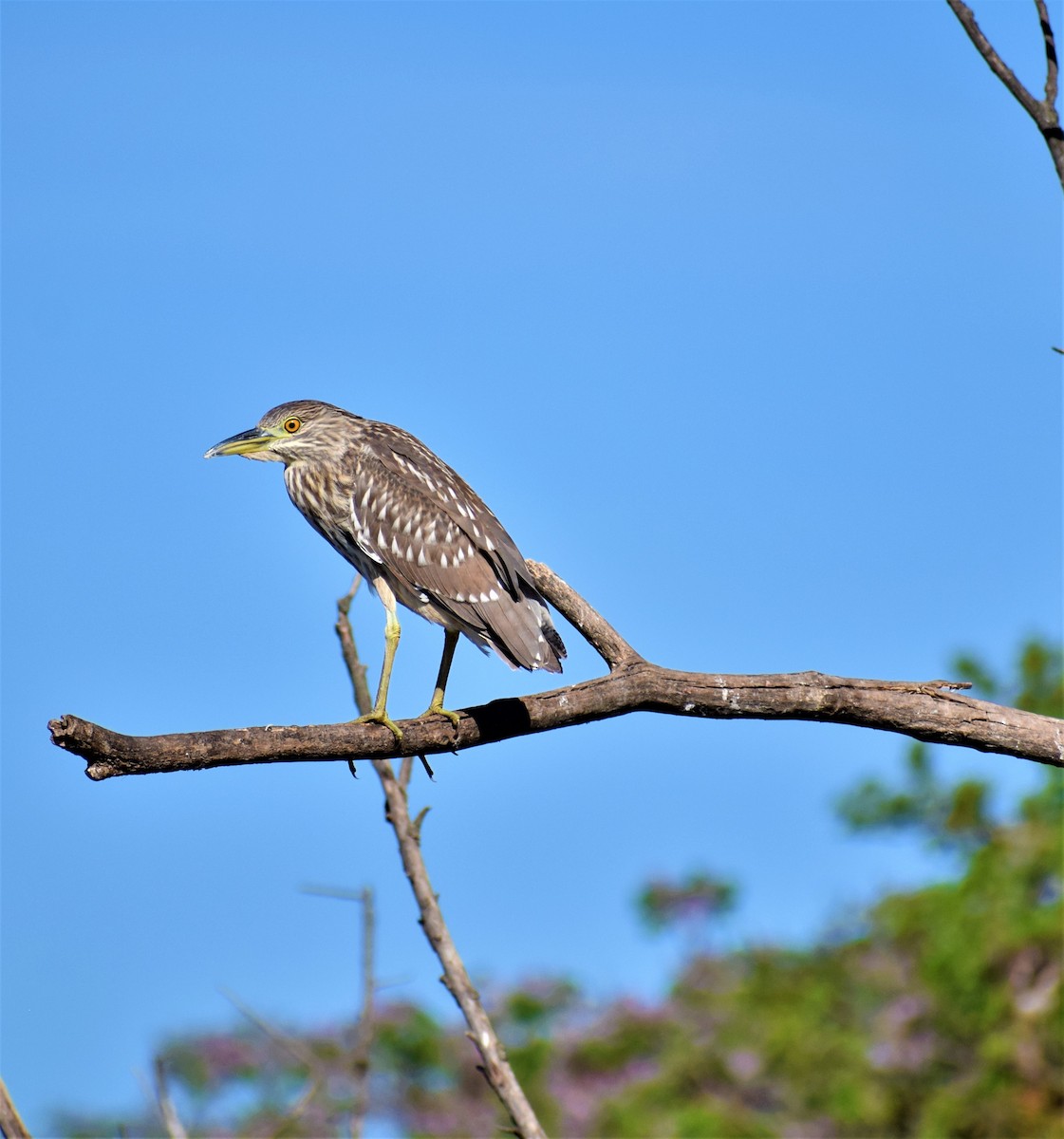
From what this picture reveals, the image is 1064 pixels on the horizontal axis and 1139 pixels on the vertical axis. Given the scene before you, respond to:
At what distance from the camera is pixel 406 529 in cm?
598

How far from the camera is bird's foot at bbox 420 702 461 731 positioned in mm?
5202

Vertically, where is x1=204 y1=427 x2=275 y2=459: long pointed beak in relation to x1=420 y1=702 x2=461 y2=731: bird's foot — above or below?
above

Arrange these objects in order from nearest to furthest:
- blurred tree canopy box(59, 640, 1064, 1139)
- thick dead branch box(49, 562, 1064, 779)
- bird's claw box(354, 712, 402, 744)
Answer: thick dead branch box(49, 562, 1064, 779) < bird's claw box(354, 712, 402, 744) < blurred tree canopy box(59, 640, 1064, 1139)

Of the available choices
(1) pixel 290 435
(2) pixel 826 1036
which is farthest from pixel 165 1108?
(2) pixel 826 1036

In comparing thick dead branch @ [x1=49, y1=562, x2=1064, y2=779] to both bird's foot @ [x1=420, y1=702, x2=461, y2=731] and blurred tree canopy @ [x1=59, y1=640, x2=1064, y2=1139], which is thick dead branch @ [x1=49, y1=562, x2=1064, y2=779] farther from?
blurred tree canopy @ [x1=59, y1=640, x2=1064, y2=1139]

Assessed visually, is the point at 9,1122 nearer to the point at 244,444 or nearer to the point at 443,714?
the point at 443,714

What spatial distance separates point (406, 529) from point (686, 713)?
1.57 metres

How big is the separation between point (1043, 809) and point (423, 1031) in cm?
539

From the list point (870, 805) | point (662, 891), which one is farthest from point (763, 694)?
point (662, 891)

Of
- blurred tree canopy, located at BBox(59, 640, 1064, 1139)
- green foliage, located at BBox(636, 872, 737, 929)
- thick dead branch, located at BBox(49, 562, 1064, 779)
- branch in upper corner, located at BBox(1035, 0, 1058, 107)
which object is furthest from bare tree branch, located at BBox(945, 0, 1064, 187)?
green foliage, located at BBox(636, 872, 737, 929)

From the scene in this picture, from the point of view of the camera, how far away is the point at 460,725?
5.17 meters

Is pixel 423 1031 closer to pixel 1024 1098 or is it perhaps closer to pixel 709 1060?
pixel 709 1060

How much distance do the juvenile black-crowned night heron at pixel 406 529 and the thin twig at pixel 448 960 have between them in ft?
1.57

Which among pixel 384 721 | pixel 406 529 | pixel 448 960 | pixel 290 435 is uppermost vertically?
pixel 290 435
